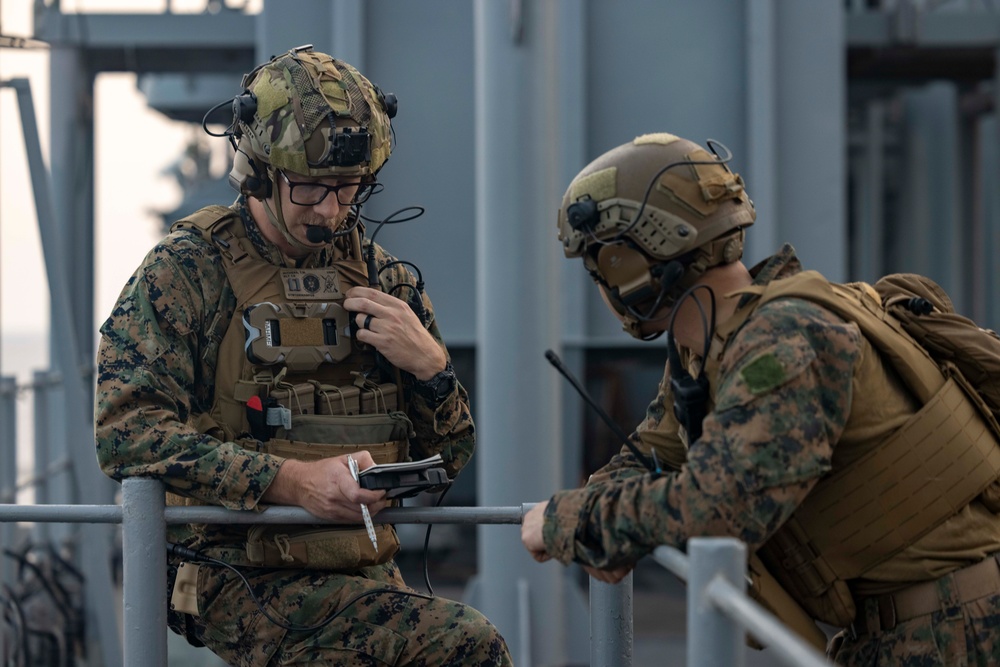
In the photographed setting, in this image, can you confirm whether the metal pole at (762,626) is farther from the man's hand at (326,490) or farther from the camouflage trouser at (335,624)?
the camouflage trouser at (335,624)

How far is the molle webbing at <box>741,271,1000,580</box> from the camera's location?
210cm

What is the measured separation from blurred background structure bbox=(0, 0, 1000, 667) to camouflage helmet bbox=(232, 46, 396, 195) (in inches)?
106

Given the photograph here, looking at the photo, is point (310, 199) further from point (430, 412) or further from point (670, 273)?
point (670, 273)

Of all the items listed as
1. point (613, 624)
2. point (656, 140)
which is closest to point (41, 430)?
point (613, 624)

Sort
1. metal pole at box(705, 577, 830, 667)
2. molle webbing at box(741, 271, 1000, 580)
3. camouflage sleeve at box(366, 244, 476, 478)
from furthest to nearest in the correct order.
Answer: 1. camouflage sleeve at box(366, 244, 476, 478)
2. molle webbing at box(741, 271, 1000, 580)
3. metal pole at box(705, 577, 830, 667)

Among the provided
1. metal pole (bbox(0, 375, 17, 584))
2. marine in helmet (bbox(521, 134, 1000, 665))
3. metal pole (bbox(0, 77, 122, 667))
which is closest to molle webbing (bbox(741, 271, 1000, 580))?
marine in helmet (bbox(521, 134, 1000, 665))

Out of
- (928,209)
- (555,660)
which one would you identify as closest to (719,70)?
(555,660)

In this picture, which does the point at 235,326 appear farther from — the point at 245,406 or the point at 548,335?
the point at 548,335

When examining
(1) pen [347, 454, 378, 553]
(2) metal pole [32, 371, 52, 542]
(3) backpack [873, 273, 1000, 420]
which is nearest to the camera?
(3) backpack [873, 273, 1000, 420]

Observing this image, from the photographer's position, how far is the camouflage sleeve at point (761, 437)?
1.93 meters

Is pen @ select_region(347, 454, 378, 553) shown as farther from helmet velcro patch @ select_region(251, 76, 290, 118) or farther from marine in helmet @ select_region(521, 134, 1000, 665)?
helmet velcro patch @ select_region(251, 76, 290, 118)

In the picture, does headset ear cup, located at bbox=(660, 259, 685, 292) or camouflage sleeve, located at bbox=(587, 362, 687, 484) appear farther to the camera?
camouflage sleeve, located at bbox=(587, 362, 687, 484)

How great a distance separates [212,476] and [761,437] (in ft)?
3.69

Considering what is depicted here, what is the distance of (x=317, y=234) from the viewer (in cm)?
271
